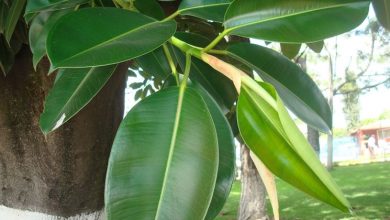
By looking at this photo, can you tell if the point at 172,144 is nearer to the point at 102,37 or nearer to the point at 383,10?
the point at 102,37

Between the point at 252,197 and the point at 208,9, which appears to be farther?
the point at 252,197

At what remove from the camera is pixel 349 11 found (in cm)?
54

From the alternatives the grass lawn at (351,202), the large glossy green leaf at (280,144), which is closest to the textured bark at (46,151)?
the large glossy green leaf at (280,144)

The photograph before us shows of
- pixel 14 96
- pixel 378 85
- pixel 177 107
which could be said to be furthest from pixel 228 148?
pixel 378 85

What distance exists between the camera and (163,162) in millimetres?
429

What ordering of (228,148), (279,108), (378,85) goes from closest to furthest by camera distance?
(279,108) < (228,148) < (378,85)

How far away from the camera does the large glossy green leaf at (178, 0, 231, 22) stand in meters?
0.57

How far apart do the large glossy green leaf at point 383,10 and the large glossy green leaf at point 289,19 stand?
0.21m

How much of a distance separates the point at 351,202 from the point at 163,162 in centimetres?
631

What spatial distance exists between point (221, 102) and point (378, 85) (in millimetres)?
13915

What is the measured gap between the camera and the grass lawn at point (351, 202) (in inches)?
219

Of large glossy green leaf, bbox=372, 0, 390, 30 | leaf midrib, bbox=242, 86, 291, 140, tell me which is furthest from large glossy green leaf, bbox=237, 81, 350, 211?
large glossy green leaf, bbox=372, 0, 390, 30

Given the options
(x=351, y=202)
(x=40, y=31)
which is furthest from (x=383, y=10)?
(x=351, y=202)

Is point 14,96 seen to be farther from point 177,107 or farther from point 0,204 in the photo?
point 177,107
